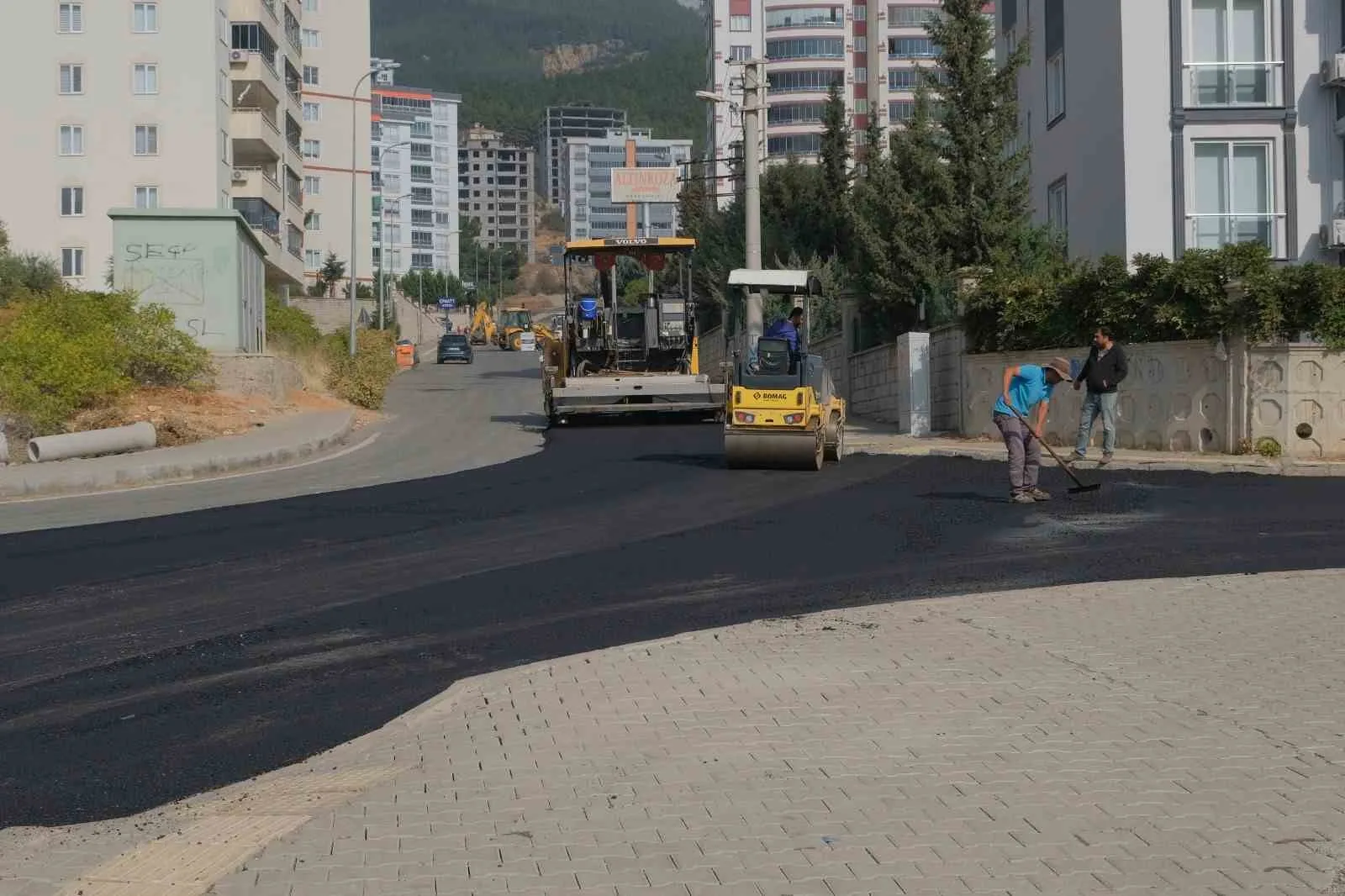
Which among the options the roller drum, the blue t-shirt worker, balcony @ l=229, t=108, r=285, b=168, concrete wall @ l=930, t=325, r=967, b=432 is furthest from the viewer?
balcony @ l=229, t=108, r=285, b=168

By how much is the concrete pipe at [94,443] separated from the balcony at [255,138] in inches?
1911

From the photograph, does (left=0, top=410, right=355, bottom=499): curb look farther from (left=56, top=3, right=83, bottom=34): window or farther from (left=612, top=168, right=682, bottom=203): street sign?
(left=612, top=168, right=682, bottom=203): street sign

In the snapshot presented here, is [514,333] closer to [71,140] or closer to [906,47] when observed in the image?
[71,140]

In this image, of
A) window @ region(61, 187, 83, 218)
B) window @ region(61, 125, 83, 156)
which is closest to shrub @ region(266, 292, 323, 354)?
window @ region(61, 187, 83, 218)

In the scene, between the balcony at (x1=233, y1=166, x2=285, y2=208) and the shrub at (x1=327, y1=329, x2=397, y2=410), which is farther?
the balcony at (x1=233, y1=166, x2=285, y2=208)

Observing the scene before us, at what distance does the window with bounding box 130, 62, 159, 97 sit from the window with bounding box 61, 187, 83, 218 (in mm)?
4582

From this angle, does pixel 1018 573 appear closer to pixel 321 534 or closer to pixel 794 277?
pixel 321 534

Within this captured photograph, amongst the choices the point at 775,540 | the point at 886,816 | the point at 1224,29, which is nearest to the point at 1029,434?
the point at 775,540

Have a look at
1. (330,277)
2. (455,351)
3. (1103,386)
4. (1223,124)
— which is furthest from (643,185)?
(1103,386)

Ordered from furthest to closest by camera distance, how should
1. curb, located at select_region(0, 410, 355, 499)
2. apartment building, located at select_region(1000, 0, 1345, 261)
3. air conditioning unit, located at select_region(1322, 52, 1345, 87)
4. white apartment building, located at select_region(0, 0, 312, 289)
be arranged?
white apartment building, located at select_region(0, 0, 312, 289), apartment building, located at select_region(1000, 0, 1345, 261), air conditioning unit, located at select_region(1322, 52, 1345, 87), curb, located at select_region(0, 410, 355, 499)

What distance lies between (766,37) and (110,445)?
109855 mm

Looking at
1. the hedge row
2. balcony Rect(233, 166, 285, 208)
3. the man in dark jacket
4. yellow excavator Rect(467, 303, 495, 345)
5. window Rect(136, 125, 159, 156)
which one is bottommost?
the man in dark jacket

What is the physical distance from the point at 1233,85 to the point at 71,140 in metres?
49.6

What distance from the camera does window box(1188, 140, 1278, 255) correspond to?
3306cm
